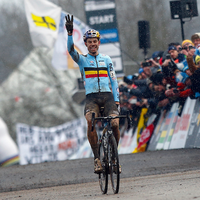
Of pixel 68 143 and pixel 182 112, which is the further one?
pixel 68 143

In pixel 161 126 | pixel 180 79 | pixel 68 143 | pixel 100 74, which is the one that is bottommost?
pixel 68 143

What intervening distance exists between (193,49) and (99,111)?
13.9ft

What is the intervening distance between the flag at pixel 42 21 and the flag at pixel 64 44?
663 mm

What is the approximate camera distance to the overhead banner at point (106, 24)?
25.1 meters

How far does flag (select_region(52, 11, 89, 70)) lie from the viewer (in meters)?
24.1

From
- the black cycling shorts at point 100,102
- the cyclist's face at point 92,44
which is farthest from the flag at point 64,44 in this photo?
the black cycling shorts at point 100,102

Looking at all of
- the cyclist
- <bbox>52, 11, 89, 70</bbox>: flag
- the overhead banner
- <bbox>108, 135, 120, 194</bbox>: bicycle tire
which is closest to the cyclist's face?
the cyclist

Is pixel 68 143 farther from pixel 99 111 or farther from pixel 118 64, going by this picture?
pixel 99 111

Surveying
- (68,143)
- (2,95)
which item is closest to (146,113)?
(68,143)

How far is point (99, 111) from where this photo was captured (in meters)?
8.13

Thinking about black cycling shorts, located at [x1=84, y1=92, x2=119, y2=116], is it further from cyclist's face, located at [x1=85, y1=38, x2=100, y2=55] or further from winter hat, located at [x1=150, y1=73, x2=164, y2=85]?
winter hat, located at [x1=150, y1=73, x2=164, y2=85]

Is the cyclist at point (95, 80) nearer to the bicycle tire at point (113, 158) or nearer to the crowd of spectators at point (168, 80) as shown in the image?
the bicycle tire at point (113, 158)

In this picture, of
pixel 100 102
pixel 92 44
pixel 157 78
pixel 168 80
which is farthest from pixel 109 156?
pixel 157 78

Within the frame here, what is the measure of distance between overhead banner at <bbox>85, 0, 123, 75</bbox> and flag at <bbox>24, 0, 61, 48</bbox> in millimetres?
2359
